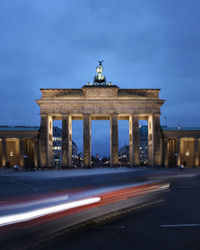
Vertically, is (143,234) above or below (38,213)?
below

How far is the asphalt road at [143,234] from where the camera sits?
7.17 m

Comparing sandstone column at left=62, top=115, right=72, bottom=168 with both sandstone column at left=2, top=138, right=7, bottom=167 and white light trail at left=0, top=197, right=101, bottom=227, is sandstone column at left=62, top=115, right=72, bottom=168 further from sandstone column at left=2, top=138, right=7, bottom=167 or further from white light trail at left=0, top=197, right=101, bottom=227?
white light trail at left=0, top=197, right=101, bottom=227

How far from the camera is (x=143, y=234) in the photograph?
8.27m

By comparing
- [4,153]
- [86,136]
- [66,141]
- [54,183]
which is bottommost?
[54,183]

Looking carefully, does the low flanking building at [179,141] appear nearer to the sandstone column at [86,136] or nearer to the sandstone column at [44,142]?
the sandstone column at [86,136]

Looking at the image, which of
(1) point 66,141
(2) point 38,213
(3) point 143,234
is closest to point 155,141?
(1) point 66,141

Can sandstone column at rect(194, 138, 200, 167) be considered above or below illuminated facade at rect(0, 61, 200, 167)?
below

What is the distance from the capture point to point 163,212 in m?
11.5

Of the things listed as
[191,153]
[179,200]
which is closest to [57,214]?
[179,200]

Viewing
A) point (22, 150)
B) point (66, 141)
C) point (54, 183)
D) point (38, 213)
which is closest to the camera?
point (38, 213)

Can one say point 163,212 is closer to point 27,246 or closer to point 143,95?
point 27,246

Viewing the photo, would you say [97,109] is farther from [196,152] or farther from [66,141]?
[196,152]

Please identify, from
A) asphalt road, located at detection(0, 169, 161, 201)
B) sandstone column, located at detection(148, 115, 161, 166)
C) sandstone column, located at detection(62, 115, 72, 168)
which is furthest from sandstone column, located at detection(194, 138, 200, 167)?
asphalt road, located at detection(0, 169, 161, 201)

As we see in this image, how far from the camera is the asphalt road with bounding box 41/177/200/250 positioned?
7.17 m
